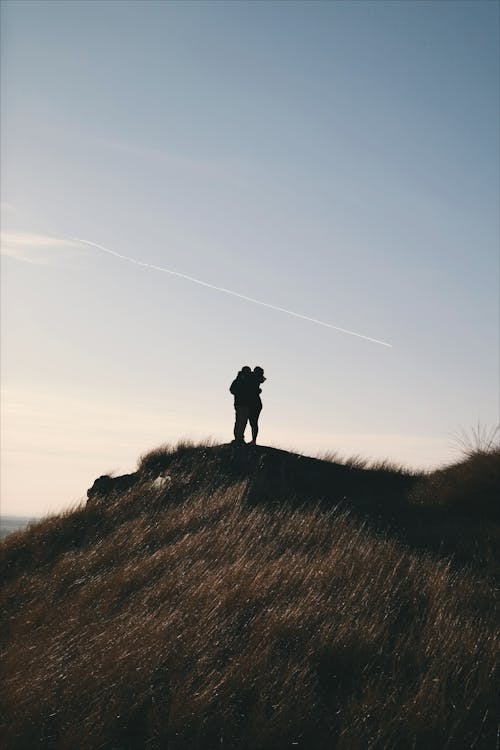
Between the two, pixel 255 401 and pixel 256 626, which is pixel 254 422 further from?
pixel 256 626

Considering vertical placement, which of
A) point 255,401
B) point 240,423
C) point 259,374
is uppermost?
point 259,374

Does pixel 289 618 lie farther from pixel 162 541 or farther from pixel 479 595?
pixel 162 541

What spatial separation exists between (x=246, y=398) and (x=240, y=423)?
2.10 ft

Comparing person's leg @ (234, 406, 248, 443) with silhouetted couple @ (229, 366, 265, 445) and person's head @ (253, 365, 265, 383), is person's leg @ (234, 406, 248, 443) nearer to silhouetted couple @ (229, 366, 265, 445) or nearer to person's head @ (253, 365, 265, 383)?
silhouetted couple @ (229, 366, 265, 445)

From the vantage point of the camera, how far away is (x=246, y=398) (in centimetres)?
1536

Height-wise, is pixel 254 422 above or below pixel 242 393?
below

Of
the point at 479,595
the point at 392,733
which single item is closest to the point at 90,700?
the point at 392,733

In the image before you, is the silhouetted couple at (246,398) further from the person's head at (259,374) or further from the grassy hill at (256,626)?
the grassy hill at (256,626)

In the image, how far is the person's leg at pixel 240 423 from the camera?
15430 mm

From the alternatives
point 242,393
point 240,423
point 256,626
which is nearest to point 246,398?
point 242,393

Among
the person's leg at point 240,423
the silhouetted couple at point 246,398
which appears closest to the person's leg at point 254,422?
the silhouetted couple at point 246,398

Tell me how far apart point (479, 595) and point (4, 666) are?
5198mm

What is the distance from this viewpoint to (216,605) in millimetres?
6922

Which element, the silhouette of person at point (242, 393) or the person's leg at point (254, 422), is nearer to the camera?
the silhouette of person at point (242, 393)
